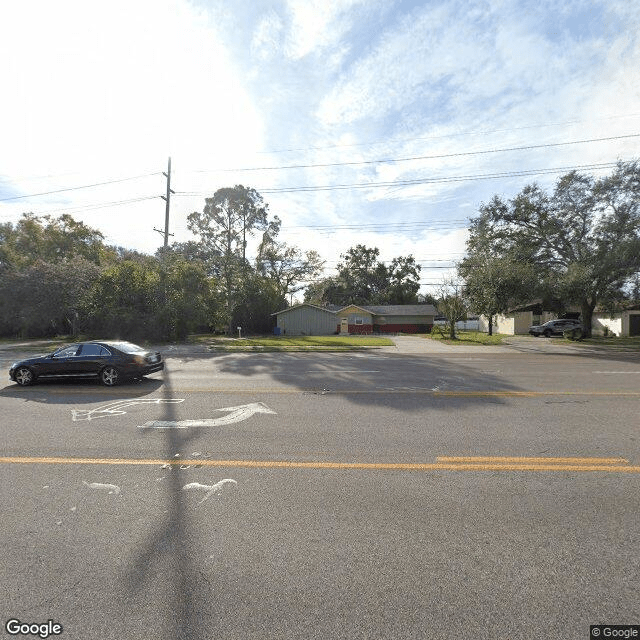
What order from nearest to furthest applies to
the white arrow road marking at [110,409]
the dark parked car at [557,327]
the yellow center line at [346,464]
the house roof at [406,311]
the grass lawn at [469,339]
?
the yellow center line at [346,464], the white arrow road marking at [110,409], the grass lawn at [469,339], the dark parked car at [557,327], the house roof at [406,311]

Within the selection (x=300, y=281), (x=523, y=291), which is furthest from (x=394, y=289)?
(x=523, y=291)

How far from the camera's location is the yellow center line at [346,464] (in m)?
4.60

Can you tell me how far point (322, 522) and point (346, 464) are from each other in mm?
1360

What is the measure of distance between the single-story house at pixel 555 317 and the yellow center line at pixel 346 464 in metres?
32.3

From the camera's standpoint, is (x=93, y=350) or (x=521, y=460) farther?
(x=93, y=350)

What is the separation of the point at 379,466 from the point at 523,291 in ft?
87.6

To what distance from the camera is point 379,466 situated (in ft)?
15.5

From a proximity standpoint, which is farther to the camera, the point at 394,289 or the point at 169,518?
the point at 394,289

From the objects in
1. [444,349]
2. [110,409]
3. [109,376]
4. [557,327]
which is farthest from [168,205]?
[557,327]

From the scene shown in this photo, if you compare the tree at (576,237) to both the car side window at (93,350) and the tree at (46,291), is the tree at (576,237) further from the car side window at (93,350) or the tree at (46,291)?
the tree at (46,291)

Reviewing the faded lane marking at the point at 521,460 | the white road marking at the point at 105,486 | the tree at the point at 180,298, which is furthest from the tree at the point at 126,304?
the faded lane marking at the point at 521,460

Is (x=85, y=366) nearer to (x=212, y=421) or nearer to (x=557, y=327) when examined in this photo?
(x=212, y=421)

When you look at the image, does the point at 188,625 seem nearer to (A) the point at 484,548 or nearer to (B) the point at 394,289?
(A) the point at 484,548

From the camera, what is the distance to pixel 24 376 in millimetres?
10703
